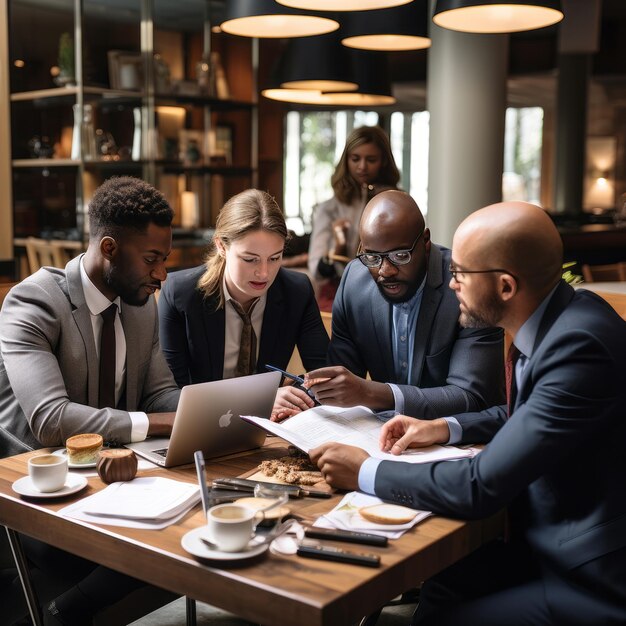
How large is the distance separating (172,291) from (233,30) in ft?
3.84

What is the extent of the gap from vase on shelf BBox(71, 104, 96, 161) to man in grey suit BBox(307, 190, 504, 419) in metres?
4.22

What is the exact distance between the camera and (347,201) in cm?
495

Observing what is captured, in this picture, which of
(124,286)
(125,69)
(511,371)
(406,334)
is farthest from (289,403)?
(125,69)

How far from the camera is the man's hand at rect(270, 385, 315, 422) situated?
244cm

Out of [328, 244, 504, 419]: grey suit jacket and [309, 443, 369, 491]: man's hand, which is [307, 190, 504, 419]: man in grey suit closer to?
[328, 244, 504, 419]: grey suit jacket

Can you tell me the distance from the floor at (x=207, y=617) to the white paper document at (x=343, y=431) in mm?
966

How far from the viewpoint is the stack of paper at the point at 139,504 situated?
1.71 m

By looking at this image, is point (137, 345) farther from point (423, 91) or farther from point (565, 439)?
point (423, 91)

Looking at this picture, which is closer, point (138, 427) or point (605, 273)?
point (138, 427)

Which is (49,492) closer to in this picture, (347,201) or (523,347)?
(523,347)

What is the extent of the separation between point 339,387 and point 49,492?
2.64 feet

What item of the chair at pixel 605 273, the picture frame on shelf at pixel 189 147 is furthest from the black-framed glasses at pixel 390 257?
the picture frame on shelf at pixel 189 147

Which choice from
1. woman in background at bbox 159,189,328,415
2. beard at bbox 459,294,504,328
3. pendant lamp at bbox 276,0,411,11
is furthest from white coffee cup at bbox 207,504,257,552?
pendant lamp at bbox 276,0,411,11

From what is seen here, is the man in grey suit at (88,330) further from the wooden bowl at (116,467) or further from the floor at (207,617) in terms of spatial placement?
the floor at (207,617)
